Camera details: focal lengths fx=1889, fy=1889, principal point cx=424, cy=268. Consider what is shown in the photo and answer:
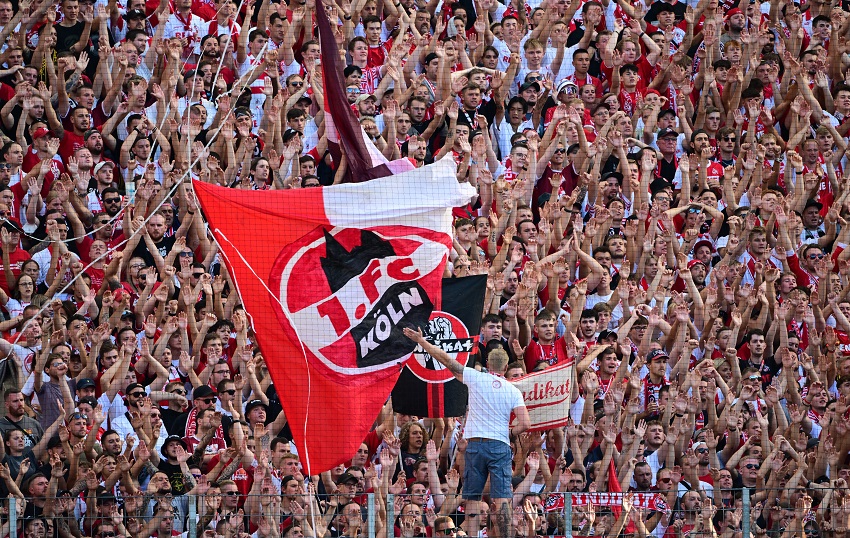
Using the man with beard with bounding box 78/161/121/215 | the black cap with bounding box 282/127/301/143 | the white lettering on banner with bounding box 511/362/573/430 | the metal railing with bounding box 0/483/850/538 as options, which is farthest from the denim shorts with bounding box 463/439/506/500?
the man with beard with bounding box 78/161/121/215

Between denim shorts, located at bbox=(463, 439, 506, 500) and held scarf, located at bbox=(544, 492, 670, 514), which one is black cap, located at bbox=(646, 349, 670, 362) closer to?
held scarf, located at bbox=(544, 492, 670, 514)

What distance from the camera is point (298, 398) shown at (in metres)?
11.8

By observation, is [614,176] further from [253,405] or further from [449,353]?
[253,405]

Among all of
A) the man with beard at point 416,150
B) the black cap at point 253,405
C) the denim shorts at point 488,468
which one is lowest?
the denim shorts at point 488,468

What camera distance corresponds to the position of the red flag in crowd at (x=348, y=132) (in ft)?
43.1

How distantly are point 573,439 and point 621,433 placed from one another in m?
0.41

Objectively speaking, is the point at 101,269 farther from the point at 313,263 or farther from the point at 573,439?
the point at 573,439

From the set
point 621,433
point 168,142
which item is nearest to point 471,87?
point 168,142

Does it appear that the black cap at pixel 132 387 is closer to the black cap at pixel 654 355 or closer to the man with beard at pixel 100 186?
the man with beard at pixel 100 186

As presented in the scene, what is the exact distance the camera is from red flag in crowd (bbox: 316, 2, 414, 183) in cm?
1315

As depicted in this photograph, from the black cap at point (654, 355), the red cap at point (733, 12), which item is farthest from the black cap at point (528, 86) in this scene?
the black cap at point (654, 355)

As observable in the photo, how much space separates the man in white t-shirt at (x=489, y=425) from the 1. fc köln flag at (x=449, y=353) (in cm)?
120

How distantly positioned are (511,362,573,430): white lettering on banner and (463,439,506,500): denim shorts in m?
1.11

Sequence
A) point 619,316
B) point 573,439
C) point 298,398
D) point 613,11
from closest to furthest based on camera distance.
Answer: point 298,398, point 573,439, point 619,316, point 613,11
